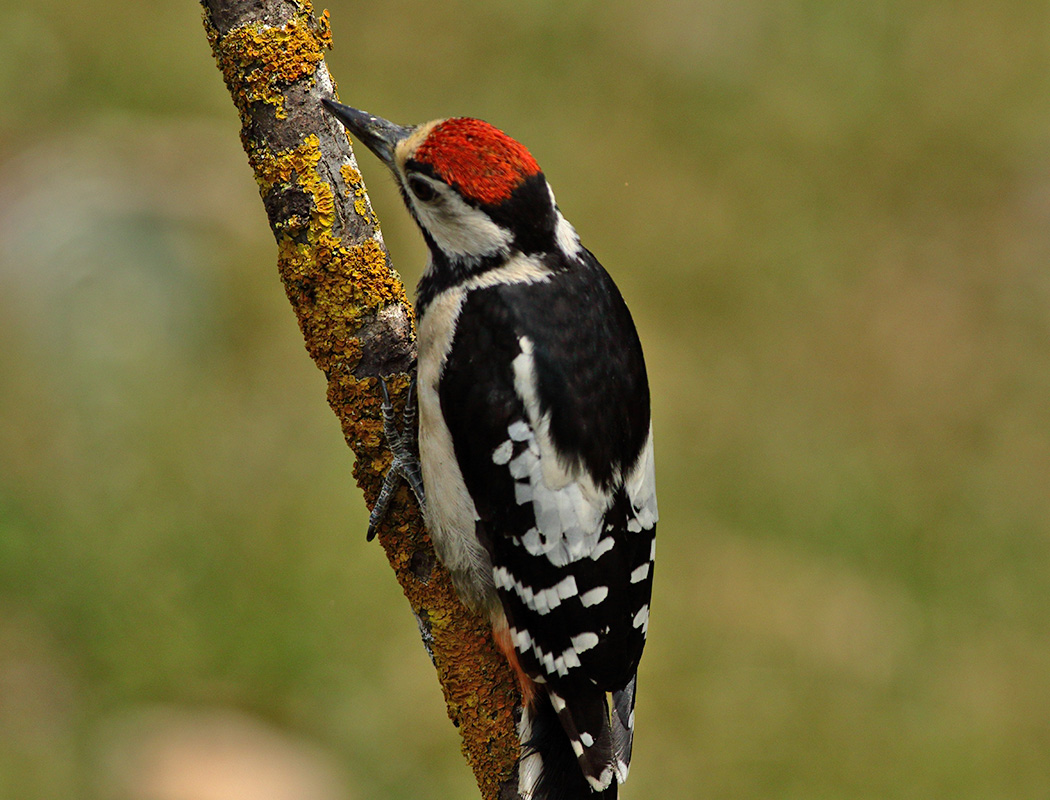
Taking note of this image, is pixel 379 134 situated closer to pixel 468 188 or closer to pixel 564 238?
pixel 468 188

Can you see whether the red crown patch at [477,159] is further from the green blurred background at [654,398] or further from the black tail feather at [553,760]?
the green blurred background at [654,398]

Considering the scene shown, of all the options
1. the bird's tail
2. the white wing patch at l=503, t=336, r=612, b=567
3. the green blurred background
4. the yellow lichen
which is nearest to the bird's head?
the yellow lichen

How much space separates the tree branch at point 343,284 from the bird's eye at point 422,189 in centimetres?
21

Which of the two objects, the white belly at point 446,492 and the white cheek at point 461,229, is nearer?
the white belly at point 446,492

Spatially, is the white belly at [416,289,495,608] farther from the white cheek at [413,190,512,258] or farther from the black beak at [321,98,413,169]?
the black beak at [321,98,413,169]

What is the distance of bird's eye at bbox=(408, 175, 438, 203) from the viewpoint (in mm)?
2805

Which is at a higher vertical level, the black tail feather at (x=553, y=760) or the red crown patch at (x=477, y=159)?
the red crown patch at (x=477, y=159)

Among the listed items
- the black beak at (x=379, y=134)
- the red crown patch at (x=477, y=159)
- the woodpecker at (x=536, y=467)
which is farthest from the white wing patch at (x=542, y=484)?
the black beak at (x=379, y=134)

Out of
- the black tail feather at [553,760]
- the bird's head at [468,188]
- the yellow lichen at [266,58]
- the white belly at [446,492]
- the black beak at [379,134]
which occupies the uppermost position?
the black beak at [379,134]

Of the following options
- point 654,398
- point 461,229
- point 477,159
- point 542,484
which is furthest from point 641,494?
point 654,398

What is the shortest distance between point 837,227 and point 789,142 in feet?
2.18

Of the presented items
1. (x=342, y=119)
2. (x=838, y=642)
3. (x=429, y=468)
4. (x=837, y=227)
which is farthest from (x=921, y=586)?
(x=342, y=119)

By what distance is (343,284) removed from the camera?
2576 millimetres

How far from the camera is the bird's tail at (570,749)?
2.64 metres
